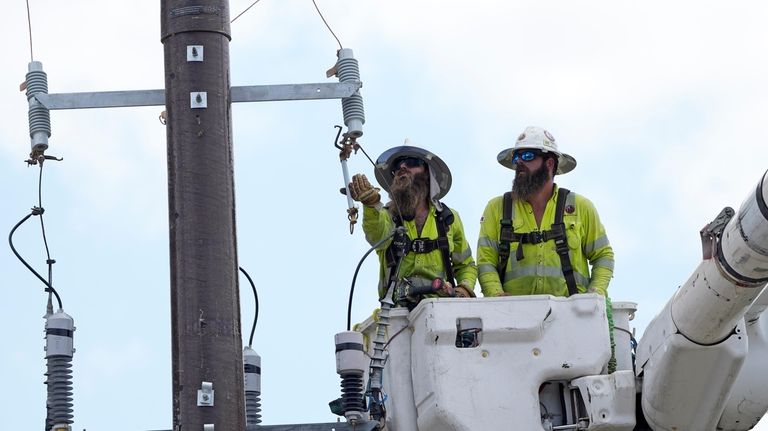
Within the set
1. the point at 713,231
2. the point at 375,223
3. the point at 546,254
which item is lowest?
the point at 713,231

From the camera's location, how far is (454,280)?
1223cm

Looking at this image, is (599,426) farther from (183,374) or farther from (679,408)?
(183,374)

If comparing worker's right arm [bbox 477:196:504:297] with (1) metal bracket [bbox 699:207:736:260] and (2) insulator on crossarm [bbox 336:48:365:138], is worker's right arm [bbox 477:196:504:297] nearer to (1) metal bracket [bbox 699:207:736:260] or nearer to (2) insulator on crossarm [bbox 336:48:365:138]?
(2) insulator on crossarm [bbox 336:48:365:138]

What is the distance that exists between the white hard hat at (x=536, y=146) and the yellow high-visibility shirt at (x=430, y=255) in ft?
2.21

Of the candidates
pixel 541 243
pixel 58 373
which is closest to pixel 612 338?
pixel 541 243

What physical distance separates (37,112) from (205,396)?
2666mm

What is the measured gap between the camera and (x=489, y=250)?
39.6ft

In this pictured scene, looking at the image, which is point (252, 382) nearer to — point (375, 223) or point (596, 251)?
point (375, 223)

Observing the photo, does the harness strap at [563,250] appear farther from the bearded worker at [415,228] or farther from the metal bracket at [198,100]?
the metal bracket at [198,100]

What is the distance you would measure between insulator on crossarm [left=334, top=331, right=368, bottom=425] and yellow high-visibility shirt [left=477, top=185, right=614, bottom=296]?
55.6 inches

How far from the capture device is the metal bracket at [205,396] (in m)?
11.1

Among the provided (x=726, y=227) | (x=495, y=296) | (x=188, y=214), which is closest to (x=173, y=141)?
(x=188, y=214)

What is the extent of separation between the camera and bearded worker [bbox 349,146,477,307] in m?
11.7

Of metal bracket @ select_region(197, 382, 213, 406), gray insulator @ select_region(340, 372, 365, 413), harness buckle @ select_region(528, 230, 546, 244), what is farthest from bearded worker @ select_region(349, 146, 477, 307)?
metal bracket @ select_region(197, 382, 213, 406)
